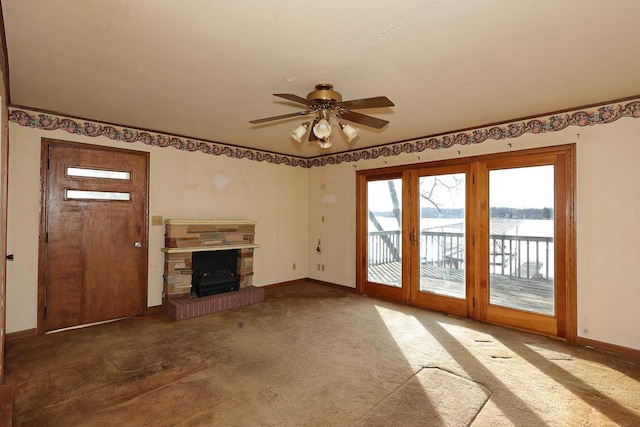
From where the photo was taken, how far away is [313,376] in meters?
2.69

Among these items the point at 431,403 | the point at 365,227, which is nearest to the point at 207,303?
the point at 365,227

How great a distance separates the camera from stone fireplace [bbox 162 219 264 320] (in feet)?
14.1

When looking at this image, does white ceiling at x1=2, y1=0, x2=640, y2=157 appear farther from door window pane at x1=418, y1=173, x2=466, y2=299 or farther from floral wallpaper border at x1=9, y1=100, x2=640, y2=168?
door window pane at x1=418, y1=173, x2=466, y2=299

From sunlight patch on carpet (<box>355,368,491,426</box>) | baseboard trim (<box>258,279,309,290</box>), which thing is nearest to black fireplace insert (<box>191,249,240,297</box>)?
baseboard trim (<box>258,279,309,290</box>)

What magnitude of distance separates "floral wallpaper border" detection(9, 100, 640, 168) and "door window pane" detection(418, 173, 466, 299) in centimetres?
51

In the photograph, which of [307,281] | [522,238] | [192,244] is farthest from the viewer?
[307,281]

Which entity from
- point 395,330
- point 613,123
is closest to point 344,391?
point 395,330

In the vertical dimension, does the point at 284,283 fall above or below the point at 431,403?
above

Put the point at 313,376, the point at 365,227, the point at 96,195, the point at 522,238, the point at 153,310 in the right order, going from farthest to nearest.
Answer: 1. the point at 365,227
2. the point at 153,310
3. the point at 96,195
4. the point at 522,238
5. the point at 313,376

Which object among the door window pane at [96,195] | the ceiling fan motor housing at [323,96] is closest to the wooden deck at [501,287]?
the ceiling fan motor housing at [323,96]

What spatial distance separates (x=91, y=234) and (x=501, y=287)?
16.5ft

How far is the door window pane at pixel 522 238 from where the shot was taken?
3643 mm

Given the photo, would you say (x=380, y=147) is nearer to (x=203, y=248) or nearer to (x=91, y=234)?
(x=203, y=248)

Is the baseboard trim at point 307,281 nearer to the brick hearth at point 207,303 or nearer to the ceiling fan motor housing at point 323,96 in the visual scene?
the brick hearth at point 207,303
